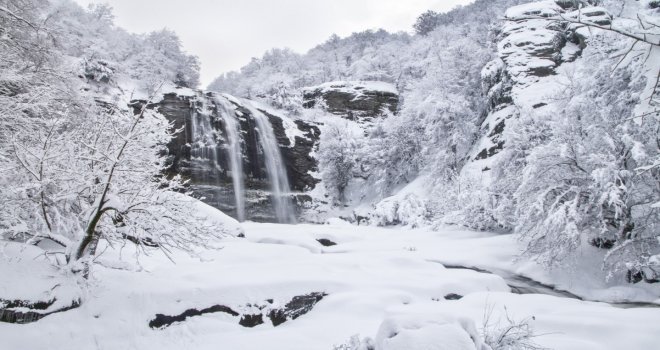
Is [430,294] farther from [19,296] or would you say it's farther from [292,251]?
[19,296]

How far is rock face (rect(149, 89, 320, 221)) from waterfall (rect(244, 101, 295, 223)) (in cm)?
31

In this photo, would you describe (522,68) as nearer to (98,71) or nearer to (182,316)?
(182,316)

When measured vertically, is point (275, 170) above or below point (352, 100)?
below

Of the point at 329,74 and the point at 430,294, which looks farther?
the point at 329,74

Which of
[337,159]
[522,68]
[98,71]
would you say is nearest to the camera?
[522,68]

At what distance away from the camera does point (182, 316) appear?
228 inches

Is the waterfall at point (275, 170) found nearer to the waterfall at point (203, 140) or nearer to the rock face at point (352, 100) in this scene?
the waterfall at point (203, 140)

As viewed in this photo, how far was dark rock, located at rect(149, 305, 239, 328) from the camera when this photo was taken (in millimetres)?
5637

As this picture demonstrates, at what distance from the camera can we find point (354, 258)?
8984 mm

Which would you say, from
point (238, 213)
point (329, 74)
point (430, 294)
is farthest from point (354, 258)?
point (329, 74)

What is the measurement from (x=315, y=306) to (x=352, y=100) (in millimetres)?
31984

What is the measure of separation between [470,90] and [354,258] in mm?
20153

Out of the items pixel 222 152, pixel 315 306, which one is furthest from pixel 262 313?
pixel 222 152

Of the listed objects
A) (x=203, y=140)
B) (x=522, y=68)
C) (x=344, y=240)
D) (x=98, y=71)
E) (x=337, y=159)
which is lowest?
(x=344, y=240)
